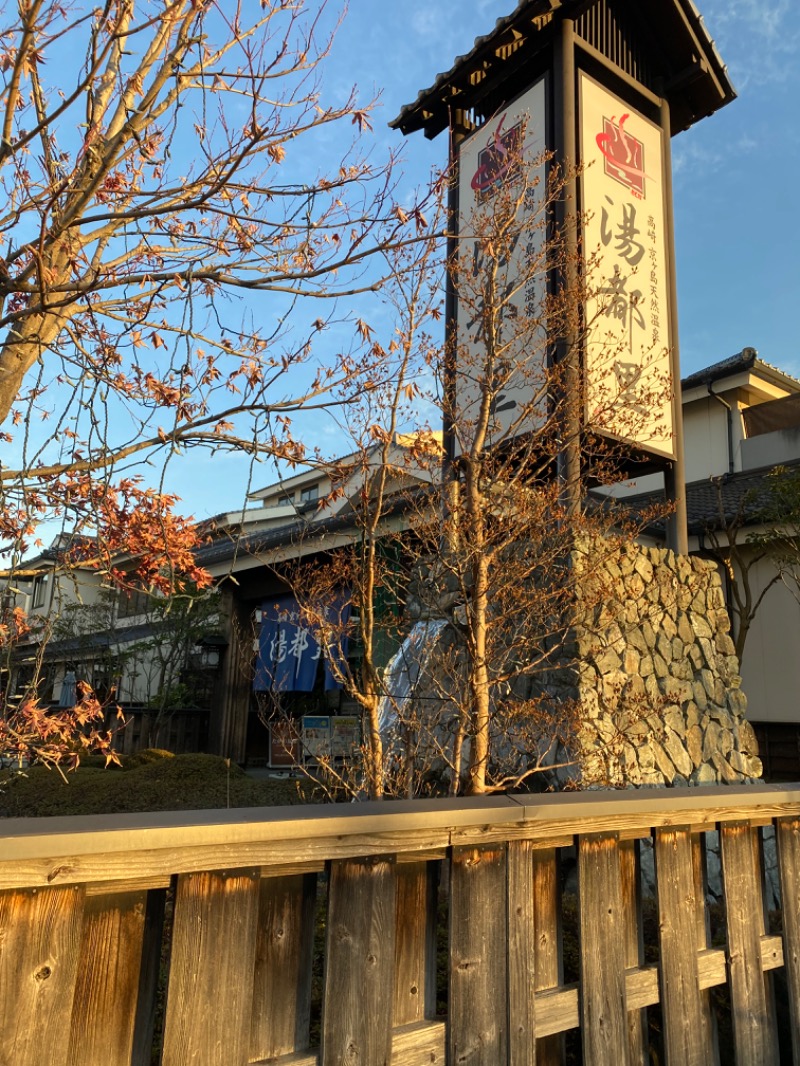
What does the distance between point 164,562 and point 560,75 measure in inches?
256

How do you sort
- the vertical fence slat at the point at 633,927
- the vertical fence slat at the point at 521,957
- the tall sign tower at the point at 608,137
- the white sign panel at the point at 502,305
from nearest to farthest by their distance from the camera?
the vertical fence slat at the point at 521,957
the vertical fence slat at the point at 633,927
the white sign panel at the point at 502,305
the tall sign tower at the point at 608,137

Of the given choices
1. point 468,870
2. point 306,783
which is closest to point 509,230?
point 468,870

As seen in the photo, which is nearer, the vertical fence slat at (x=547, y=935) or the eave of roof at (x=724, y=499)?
the vertical fence slat at (x=547, y=935)

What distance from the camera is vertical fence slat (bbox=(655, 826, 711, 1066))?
2398mm

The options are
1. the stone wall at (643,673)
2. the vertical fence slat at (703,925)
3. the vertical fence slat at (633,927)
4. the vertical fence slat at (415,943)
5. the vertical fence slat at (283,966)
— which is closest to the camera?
the vertical fence slat at (283,966)

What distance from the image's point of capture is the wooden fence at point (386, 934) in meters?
1.45

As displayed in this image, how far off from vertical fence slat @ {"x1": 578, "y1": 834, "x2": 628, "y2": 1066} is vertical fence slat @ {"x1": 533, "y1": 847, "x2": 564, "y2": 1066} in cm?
7

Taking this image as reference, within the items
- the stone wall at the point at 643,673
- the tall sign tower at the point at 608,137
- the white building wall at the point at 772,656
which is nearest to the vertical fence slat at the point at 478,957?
the stone wall at the point at 643,673

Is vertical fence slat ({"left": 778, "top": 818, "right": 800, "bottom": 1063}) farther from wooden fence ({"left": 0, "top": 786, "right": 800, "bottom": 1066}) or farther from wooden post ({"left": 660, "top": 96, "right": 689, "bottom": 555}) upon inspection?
wooden post ({"left": 660, "top": 96, "right": 689, "bottom": 555})

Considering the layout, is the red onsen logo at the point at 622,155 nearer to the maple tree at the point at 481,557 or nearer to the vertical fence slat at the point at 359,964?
the maple tree at the point at 481,557

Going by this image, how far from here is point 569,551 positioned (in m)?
5.48

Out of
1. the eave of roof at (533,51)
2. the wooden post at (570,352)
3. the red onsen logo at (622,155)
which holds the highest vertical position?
the eave of roof at (533,51)

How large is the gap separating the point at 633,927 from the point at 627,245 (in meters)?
6.58

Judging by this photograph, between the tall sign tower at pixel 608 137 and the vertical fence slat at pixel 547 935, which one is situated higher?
the tall sign tower at pixel 608 137
